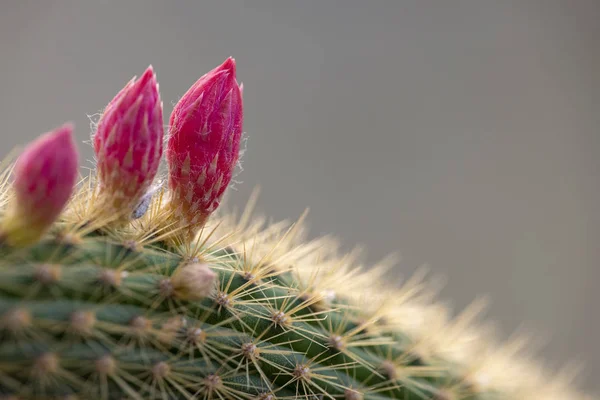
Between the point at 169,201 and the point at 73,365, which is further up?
the point at 169,201

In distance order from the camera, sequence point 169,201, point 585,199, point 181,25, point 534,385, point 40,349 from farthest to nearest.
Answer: point 585,199 → point 181,25 → point 534,385 → point 169,201 → point 40,349

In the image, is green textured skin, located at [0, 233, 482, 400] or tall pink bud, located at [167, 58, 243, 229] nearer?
green textured skin, located at [0, 233, 482, 400]

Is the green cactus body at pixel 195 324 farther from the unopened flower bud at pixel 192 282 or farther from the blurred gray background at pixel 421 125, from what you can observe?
the blurred gray background at pixel 421 125

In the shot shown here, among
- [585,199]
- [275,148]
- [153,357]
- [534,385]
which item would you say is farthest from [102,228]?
[585,199]

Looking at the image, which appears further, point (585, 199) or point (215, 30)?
point (585, 199)

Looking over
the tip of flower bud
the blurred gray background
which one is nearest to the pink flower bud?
the tip of flower bud

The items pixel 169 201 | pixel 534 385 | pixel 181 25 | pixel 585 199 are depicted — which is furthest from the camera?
pixel 585 199

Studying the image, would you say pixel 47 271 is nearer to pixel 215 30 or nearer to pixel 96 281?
pixel 96 281

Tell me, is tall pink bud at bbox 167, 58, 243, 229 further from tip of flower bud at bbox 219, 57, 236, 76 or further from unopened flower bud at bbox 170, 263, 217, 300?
unopened flower bud at bbox 170, 263, 217, 300

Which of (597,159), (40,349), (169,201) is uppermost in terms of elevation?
(597,159)
